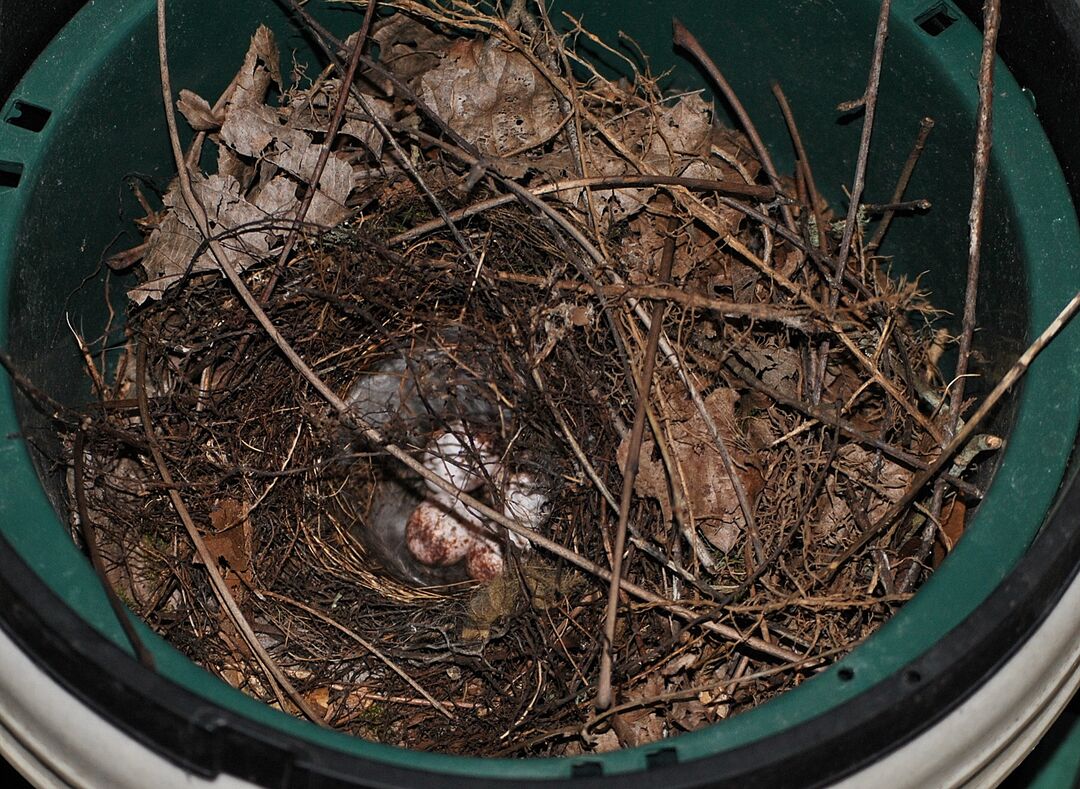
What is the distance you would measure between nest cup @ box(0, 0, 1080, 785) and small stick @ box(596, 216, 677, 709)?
236 millimetres

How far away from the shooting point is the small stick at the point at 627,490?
147 centimetres

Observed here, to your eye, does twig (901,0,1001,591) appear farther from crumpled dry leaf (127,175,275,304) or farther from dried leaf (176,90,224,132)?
dried leaf (176,90,224,132)

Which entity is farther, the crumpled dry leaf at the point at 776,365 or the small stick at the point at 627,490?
the crumpled dry leaf at the point at 776,365

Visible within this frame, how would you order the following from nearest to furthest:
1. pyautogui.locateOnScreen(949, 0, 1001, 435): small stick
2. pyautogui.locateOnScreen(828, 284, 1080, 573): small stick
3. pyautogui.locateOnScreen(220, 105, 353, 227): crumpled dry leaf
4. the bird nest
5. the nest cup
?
the nest cup < pyautogui.locateOnScreen(828, 284, 1080, 573): small stick < pyautogui.locateOnScreen(949, 0, 1001, 435): small stick < the bird nest < pyautogui.locateOnScreen(220, 105, 353, 227): crumpled dry leaf

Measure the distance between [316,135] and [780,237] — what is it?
826 mm

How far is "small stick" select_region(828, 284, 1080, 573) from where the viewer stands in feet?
4.77

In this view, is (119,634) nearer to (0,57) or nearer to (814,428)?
(0,57)

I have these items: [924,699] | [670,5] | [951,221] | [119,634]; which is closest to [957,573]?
[924,699]

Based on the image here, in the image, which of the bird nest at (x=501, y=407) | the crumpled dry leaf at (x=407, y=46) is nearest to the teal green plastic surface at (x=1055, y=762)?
the bird nest at (x=501, y=407)

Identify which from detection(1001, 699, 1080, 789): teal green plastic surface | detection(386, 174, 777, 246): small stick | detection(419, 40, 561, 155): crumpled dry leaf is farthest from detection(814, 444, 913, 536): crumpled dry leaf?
detection(419, 40, 561, 155): crumpled dry leaf

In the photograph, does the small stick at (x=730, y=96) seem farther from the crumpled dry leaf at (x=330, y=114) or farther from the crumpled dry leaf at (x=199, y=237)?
the crumpled dry leaf at (x=199, y=237)

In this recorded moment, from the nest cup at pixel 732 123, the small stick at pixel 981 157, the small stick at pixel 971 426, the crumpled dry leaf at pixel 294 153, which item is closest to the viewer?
the nest cup at pixel 732 123

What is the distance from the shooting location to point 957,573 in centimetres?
132

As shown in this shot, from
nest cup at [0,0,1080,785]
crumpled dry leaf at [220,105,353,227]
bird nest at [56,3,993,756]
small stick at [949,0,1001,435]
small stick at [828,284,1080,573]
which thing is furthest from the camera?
crumpled dry leaf at [220,105,353,227]
